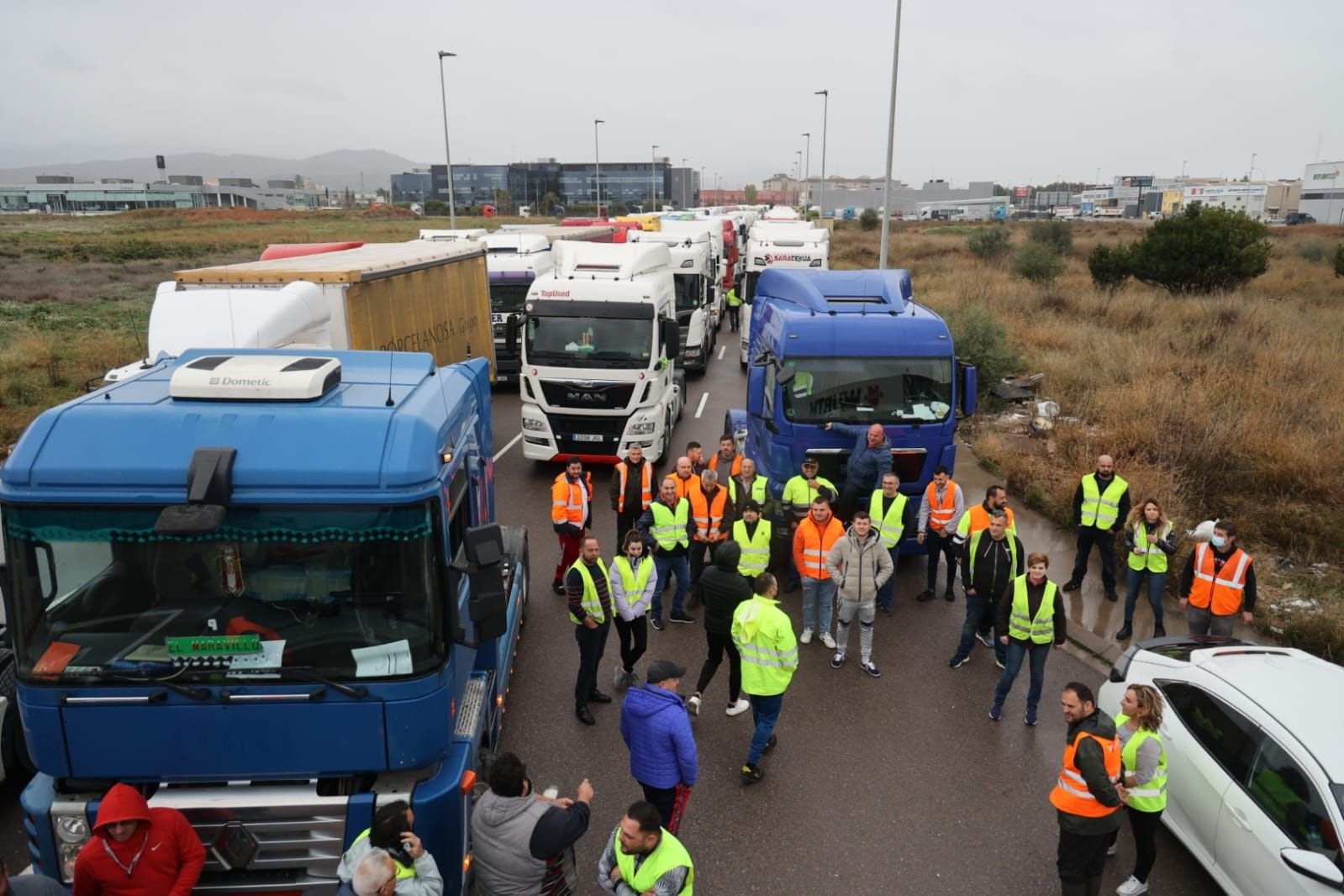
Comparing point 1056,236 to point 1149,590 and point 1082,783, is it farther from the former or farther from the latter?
point 1082,783

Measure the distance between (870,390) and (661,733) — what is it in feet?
20.0

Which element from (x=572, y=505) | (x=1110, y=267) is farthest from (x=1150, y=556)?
(x=1110, y=267)

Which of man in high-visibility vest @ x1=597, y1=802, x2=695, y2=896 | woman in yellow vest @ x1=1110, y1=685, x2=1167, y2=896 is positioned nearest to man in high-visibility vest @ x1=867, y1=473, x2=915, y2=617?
woman in yellow vest @ x1=1110, y1=685, x2=1167, y2=896

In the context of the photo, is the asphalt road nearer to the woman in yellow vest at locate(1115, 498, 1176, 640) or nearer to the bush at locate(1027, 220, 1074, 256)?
the woman in yellow vest at locate(1115, 498, 1176, 640)

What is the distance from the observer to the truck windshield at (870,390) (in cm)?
1020

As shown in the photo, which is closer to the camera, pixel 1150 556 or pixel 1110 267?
pixel 1150 556

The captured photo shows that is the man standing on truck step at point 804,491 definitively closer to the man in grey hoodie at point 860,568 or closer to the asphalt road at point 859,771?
the man in grey hoodie at point 860,568

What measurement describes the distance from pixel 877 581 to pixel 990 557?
0.98 metres

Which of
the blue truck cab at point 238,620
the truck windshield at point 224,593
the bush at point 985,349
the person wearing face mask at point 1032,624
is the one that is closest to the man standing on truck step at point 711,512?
the person wearing face mask at point 1032,624

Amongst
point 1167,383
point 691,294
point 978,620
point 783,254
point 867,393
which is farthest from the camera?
point 783,254

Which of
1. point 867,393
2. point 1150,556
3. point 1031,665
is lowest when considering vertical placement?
point 1031,665

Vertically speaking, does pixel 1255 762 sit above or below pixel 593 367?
below

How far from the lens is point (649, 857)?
4.10m

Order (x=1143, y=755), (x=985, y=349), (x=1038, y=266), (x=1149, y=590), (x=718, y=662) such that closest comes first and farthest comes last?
(x=1143, y=755) < (x=718, y=662) < (x=1149, y=590) < (x=985, y=349) < (x=1038, y=266)
